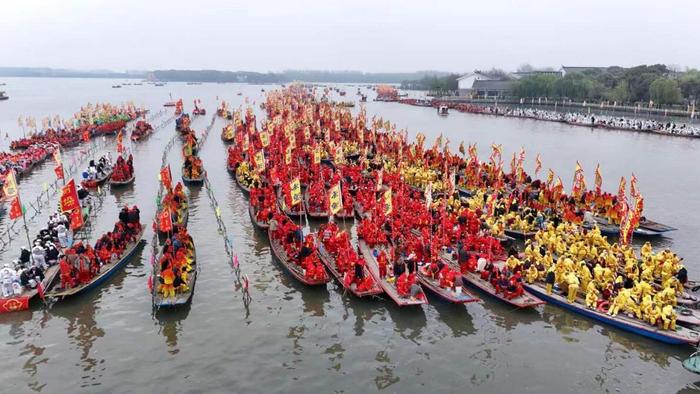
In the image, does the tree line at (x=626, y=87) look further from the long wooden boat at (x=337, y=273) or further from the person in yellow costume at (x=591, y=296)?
the long wooden boat at (x=337, y=273)

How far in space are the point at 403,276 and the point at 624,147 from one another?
54.7m

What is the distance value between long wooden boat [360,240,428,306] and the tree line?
8946cm

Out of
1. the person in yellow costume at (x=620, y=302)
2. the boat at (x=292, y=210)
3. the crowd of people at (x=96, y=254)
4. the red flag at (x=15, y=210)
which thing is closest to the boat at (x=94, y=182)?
the crowd of people at (x=96, y=254)

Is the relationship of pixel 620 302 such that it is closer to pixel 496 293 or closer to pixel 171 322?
pixel 496 293

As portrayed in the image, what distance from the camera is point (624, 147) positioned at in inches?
2473

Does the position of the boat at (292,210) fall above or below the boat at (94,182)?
below

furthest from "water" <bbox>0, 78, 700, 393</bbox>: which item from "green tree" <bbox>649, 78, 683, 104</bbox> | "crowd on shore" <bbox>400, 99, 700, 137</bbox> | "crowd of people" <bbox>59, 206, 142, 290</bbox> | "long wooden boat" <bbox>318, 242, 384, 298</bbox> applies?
"green tree" <bbox>649, 78, 683, 104</bbox>

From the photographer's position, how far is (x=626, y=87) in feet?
339

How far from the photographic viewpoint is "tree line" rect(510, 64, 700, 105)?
92.2m

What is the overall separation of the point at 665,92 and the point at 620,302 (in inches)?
3500

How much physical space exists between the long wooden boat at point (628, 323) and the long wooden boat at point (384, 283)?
489cm

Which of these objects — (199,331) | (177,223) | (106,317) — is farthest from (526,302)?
(177,223)

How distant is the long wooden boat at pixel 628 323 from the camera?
16781mm

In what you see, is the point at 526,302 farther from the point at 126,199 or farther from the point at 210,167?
the point at 210,167
